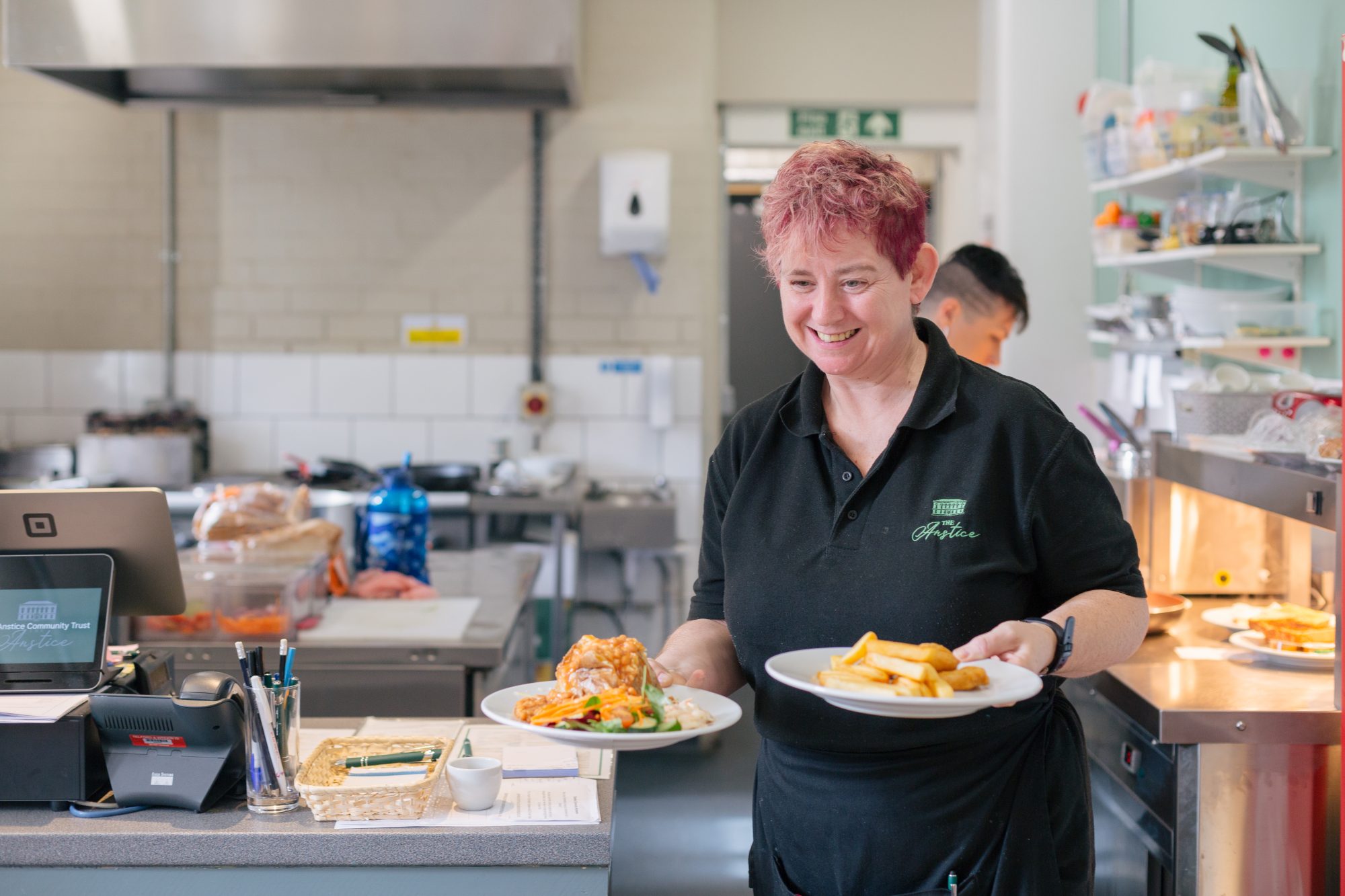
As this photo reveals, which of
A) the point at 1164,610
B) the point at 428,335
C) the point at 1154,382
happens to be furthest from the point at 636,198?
the point at 1164,610

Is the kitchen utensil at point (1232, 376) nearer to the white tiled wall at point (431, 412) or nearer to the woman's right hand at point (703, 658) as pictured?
the woman's right hand at point (703, 658)

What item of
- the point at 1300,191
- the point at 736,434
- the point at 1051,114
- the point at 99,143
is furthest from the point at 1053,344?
the point at 99,143

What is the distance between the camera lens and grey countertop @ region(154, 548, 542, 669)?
2676 millimetres

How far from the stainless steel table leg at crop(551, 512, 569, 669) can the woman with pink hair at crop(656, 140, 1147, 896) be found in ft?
10.8

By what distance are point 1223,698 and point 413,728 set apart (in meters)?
1.42

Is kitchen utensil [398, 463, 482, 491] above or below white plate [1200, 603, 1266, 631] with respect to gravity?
above

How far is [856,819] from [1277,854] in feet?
3.12

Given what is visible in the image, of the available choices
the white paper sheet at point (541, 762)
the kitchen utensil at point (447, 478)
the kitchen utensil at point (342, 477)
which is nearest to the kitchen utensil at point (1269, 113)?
the white paper sheet at point (541, 762)

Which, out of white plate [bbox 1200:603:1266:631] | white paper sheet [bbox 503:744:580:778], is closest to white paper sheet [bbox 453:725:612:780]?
white paper sheet [bbox 503:744:580:778]

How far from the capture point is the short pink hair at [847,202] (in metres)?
1.55

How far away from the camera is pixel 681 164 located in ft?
18.4

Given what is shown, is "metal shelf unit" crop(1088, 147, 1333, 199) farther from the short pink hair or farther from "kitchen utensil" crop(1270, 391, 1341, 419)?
the short pink hair

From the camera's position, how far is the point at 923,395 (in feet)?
5.34

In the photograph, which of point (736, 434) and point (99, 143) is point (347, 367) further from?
point (736, 434)
